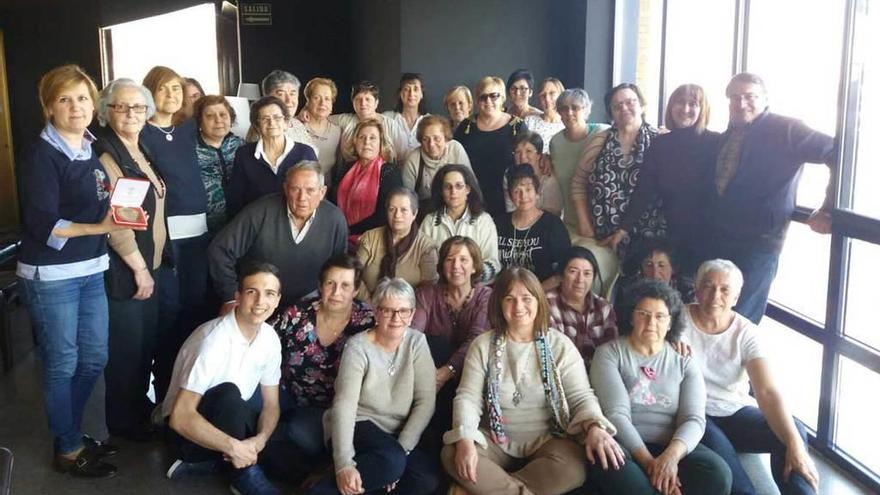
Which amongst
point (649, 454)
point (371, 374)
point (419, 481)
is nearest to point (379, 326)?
point (371, 374)

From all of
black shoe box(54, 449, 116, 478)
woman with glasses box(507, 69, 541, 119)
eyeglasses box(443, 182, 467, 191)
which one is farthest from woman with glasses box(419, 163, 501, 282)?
black shoe box(54, 449, 116, 478)

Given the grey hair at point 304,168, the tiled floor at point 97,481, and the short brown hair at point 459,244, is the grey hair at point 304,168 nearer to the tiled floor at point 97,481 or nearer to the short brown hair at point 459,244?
the short brown hair at point 459,244

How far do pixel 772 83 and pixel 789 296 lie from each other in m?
1.08

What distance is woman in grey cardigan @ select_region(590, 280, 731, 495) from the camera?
2.77 metres

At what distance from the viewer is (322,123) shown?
4383mm

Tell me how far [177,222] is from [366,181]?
0.95 m

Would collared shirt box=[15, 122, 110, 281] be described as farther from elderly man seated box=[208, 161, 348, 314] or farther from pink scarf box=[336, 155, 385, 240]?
pink scarf box=[336, 155, 385, 240]

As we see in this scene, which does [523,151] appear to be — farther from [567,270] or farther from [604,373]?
[604,373]

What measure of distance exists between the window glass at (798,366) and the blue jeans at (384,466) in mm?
1632

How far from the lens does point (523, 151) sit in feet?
13.0

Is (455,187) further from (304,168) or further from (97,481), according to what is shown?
(97,481)

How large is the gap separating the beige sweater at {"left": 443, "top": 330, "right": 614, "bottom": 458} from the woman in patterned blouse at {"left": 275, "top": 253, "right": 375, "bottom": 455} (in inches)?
19.9

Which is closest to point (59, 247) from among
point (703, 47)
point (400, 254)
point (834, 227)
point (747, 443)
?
point (400, 254)

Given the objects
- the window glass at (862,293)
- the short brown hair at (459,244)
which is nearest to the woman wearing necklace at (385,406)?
the short brown hair at (459,244)
